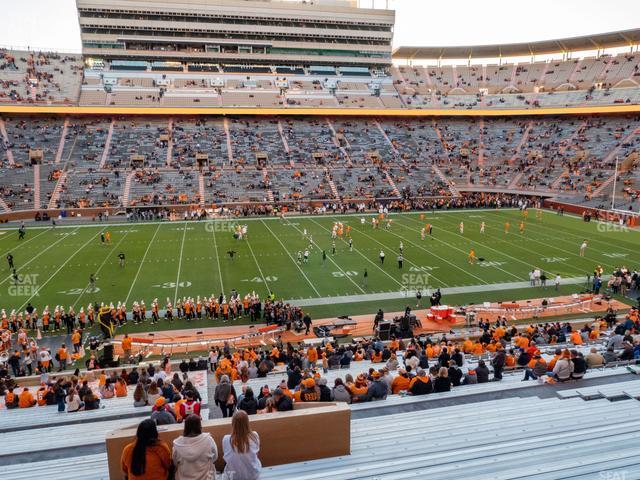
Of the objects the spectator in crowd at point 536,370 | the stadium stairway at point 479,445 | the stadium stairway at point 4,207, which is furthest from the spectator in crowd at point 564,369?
the stadium stairway at point 4,207

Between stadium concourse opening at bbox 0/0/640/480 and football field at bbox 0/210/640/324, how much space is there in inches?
9.1

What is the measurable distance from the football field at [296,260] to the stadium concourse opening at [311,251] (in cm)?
23

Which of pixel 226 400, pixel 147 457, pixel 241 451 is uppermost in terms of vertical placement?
pixel 147 457

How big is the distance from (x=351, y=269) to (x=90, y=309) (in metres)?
13.0

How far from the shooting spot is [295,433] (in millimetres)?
5371

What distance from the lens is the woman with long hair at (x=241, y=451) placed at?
4.36m

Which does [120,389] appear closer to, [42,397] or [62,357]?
[42,397]

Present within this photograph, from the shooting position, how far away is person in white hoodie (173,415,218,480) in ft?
13.7

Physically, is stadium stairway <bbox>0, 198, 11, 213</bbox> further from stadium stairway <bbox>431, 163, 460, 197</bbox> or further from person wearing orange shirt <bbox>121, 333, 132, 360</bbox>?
stadium stairway <bbox>431, 163, 460, 197</bbox>

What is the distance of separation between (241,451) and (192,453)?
0.44 meters

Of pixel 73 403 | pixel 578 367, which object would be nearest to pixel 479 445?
pixel 578 367

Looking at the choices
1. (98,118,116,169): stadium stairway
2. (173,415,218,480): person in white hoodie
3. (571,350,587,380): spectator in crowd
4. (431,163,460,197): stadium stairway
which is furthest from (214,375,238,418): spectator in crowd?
(431,163,460,197): stadium stairway

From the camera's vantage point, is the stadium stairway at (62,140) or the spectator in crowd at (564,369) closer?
the spectator in crowd at (564,369)

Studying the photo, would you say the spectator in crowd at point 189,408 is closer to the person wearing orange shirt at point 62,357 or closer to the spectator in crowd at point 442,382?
the spectator in crowd at point 442,382
